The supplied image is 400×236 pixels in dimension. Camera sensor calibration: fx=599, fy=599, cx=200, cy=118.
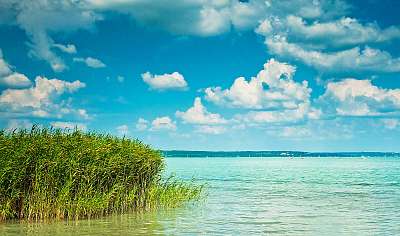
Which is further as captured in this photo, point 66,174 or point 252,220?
point 252,220

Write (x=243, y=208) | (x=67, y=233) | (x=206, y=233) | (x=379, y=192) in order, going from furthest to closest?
(x=379, y=192) → (x=243, y=208) → (x=206, y=233) → (x=67, y=233)

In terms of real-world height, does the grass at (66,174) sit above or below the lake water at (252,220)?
above

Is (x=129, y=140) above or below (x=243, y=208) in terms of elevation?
above

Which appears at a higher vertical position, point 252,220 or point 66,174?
point 66,174

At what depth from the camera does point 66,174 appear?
25.1 meters

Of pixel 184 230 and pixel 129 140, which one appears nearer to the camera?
pixel 184 230

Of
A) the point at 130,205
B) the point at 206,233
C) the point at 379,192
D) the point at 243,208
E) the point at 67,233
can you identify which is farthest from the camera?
the point at 379,192

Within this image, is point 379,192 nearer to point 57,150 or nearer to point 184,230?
point 184,230

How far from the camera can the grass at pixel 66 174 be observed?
24062mm

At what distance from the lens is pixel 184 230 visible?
987 inches

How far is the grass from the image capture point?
24.1 meters

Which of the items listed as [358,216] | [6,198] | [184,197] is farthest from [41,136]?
[358,216]

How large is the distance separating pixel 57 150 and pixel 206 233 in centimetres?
706

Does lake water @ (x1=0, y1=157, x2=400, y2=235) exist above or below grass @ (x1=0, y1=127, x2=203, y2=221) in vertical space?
below
